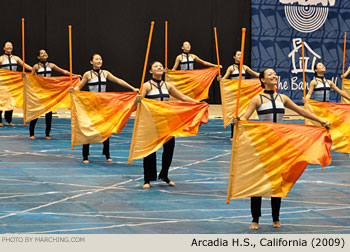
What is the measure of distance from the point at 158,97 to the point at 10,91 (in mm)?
5251

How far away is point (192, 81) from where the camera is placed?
545 inches

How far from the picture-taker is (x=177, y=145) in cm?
1190

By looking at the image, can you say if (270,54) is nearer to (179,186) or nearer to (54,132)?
(54,132)

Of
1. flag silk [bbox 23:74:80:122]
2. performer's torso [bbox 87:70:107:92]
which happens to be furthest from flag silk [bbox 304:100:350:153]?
flag silk [bbox 23:74:80:122]

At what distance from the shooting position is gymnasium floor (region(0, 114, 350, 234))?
6.39 meters

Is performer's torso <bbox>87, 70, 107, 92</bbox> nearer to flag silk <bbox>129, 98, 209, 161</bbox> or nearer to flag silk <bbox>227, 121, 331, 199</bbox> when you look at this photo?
flag silk <bbox>129, 98, 209, 161</bbox>

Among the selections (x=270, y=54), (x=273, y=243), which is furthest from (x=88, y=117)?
(x=270, y=54)

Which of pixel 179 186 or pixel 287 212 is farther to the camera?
pixel 179 186

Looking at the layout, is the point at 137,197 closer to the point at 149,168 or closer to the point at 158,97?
the point at 149,168

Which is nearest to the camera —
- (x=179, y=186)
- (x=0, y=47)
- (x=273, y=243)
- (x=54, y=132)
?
(x=273, y=243)

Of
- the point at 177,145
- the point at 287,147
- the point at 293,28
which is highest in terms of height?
the point at 293,28

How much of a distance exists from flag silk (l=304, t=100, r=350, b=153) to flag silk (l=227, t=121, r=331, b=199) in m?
3.83

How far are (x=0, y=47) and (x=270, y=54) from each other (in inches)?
Result: 253

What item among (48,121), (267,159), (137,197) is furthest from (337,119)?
(48,121)
